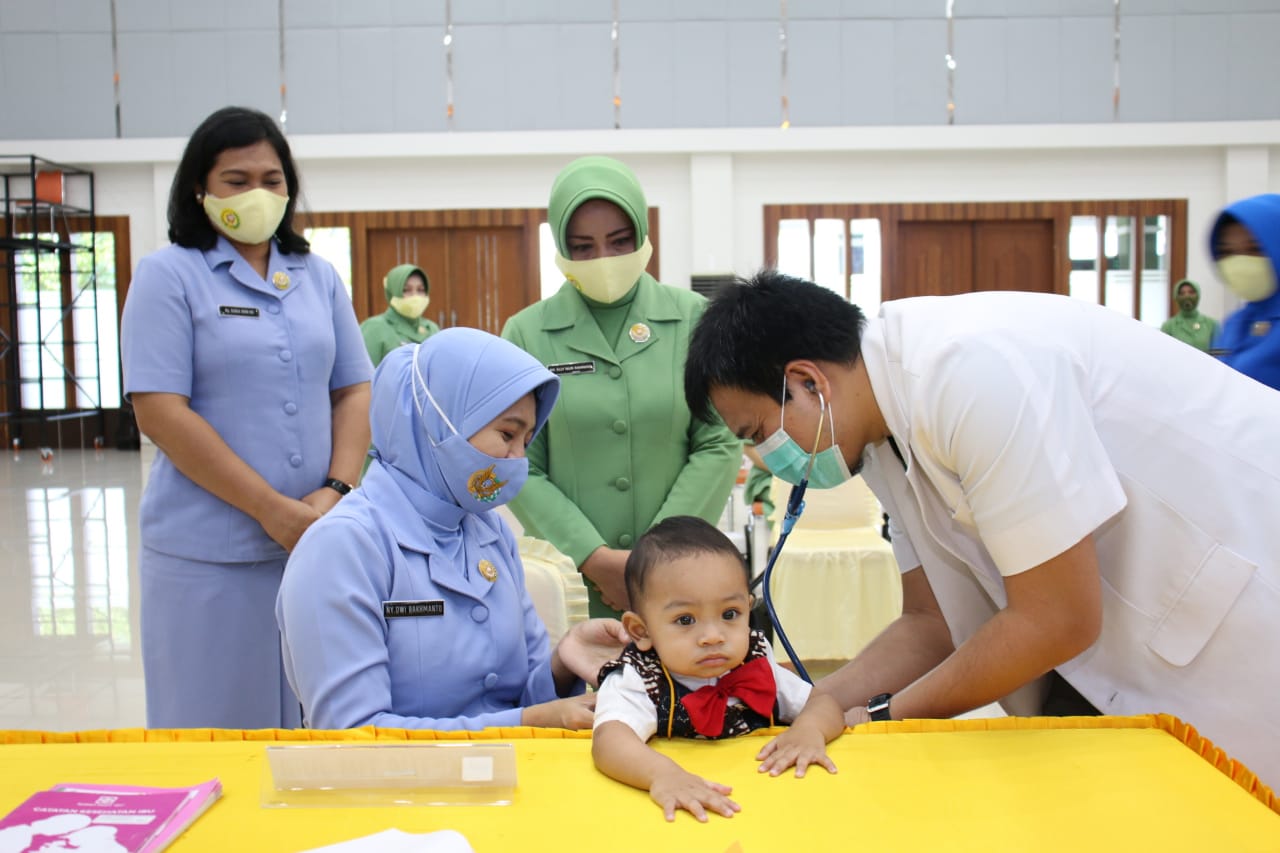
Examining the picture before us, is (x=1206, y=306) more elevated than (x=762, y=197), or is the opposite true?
(x=762, y=197)

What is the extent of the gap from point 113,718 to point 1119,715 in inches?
131

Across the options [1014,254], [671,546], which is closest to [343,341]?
[671,546]

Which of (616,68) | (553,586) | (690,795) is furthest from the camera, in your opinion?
(616,68)

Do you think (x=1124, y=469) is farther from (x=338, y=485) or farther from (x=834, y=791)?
(x=338, y=485)

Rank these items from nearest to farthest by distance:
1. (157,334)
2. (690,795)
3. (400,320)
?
(690,795)
(157,334)
(400,320)

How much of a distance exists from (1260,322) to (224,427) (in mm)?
2688

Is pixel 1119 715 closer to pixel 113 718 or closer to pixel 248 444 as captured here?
pixel 248 444

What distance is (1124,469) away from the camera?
1.43m

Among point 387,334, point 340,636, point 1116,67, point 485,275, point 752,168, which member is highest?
point 1116,67

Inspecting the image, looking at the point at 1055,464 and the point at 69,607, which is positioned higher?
the point at 1055,464

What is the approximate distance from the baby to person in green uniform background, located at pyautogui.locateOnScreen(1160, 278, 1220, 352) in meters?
10.0

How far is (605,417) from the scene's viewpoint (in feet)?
8.25

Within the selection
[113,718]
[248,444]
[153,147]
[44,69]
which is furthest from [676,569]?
[44,69]

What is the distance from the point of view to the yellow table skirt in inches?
44.1
